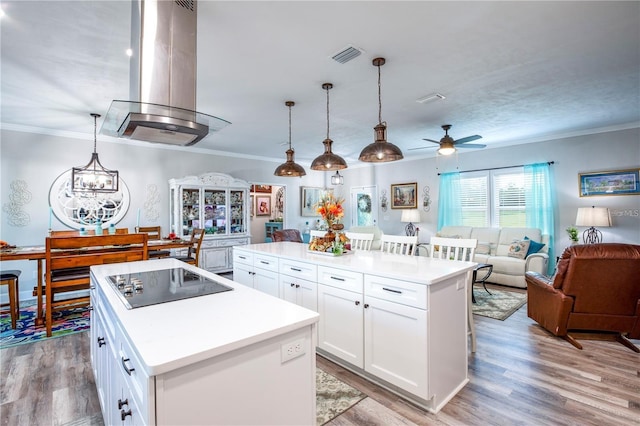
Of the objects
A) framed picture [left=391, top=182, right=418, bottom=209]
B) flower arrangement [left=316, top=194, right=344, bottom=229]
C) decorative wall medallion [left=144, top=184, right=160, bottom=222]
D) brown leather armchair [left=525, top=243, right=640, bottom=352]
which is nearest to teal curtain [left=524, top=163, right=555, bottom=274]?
framed picture [left=391, top=182, right=418, bottom=209]

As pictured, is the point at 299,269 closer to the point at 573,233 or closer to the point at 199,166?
the point at 199,166

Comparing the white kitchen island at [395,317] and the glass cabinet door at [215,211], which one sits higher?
the glass cabinet door at [215,211]

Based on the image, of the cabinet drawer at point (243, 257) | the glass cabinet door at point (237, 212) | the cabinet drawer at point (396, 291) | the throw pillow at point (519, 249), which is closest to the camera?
the cabinet drawer at point (396, 291)

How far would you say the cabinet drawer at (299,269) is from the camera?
2736 mm

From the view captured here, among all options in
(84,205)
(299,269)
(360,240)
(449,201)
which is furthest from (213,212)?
(449,201)

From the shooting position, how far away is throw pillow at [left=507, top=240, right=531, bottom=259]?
5335 mm

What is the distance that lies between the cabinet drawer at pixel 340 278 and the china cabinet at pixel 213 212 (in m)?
3.44

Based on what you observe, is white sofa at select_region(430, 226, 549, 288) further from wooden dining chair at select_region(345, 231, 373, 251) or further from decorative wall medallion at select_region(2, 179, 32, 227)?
decorative wall medallion at select_region(2, 179, 32, 227)

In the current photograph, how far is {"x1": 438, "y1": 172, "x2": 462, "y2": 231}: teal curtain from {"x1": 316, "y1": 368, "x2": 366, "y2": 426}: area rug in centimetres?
524

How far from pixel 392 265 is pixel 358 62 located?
1.80 meters

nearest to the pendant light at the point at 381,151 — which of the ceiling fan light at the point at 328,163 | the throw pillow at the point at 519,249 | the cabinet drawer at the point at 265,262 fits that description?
the ceiling fan light at the point at 328,163

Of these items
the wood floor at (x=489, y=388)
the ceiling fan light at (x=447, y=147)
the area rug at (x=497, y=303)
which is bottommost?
the wood floor at (x=489, y=388)

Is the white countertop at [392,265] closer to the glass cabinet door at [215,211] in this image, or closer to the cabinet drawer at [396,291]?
the cabinet drawer at [396,291]

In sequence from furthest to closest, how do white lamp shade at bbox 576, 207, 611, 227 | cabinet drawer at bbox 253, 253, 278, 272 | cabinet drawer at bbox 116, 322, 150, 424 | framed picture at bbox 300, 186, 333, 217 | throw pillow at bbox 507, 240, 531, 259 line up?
framed picture at bbox 300, 186, 333, 217
throw pillow at bbox 507, 240, 531, 259
white lamp shade at bbox 576, 207, 611, 227
cabinet drawer at bbox 253, 253, 278, 272
cabinet drawer at bbox 116, 322, 150, 424
